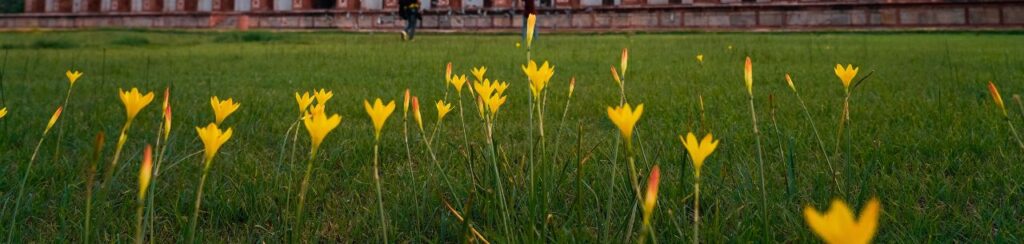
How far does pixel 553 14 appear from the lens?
34094mm

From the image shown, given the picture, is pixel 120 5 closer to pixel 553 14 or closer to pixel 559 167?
pixel 553 14

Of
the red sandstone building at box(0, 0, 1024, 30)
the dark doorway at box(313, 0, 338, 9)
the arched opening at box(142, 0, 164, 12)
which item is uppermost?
the dark doorway at box(313, 0, 338, 9)

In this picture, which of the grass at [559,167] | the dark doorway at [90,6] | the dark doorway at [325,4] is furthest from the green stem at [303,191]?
the dark doorway at [90,6]

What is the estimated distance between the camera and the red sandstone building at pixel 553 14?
28938 millimetres

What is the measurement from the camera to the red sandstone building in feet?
94.9

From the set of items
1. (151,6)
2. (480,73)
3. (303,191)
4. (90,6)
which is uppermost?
(90,6)

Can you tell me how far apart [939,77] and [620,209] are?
16.8 ft

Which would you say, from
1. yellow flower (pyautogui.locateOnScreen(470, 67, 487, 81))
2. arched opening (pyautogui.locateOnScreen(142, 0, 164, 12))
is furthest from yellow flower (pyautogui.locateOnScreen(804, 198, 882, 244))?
arched opening (pyautogui.locateOnScreen(142, 0, 164, 12))

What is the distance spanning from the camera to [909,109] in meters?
3.79

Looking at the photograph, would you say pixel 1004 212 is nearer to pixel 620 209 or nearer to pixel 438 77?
pixel 620 209

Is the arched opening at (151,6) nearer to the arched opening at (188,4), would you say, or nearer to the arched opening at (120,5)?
the arched opening at (188,4)

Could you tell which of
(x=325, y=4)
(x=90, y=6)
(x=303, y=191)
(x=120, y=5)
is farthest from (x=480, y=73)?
(x=90, y=6)

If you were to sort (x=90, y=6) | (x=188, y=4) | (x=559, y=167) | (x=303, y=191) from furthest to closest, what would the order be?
(x=90, y=6) < (x=188, y=4) < (x=559, y=167) < (x=303, y=191)

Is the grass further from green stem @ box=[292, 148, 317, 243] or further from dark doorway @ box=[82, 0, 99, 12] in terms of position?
dark doorway @ box=[82, 0, 99, 12]
